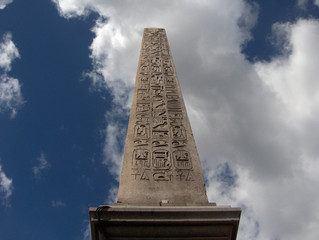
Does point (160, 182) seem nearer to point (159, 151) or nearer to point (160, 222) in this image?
point (159, 151)

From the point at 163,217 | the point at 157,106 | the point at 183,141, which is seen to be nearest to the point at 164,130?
the point at 183,141

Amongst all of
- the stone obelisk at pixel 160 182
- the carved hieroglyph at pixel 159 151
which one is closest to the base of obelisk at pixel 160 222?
the stone obelisk at pixel 160 182

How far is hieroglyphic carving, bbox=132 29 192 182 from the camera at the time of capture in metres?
4.52

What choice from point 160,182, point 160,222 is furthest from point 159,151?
point 160,222

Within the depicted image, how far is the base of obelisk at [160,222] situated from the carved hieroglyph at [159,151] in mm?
428

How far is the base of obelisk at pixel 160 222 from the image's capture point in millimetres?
3546

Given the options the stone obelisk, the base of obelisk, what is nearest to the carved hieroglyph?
the stone obelisk

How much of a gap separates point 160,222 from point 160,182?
807 mm

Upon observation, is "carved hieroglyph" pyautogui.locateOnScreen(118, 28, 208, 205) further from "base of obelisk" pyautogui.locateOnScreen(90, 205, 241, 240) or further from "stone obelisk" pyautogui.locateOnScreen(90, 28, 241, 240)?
"base of obelisk" pyautogui.locateOnScreen(90, 205, 241, 240)

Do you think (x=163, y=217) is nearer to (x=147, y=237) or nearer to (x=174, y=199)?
(x=147, y=237)

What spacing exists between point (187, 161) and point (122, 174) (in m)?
0.88

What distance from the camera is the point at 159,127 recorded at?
17.4 feet

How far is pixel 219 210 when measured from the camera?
11.9 ft

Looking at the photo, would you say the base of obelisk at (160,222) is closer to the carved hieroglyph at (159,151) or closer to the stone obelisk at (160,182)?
the stone obelisk at (160,182)
